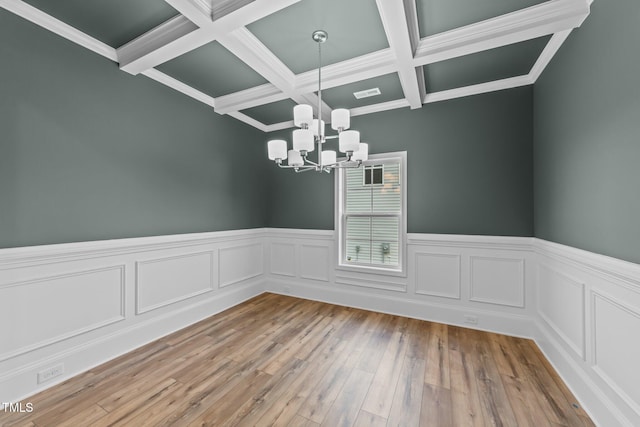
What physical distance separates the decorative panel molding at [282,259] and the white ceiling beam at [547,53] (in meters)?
3.60

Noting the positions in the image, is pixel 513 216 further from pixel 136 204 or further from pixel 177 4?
pixel 136 204

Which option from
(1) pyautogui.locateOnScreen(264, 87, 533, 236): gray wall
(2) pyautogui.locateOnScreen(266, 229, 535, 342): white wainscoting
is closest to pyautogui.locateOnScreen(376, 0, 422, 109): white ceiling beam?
(1) pyautogui.locateOnScreen(264, 87, 533, 236): gray wall

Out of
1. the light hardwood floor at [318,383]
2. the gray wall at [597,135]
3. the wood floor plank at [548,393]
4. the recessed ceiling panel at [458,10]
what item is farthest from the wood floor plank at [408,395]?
the recessed ceiling panel at [458,10]

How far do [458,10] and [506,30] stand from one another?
0.43 meters

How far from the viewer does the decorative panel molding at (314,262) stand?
153 inches

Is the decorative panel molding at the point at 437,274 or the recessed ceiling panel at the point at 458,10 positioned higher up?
the recessed ceiling panel at the point at 458,10

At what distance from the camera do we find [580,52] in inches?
74.0

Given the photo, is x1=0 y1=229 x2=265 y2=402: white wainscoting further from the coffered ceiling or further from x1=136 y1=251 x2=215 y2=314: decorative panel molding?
the coffered ceiling

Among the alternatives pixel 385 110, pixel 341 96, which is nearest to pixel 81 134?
pixel 341 96

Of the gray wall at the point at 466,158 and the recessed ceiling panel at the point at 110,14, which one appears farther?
the gray wall at the point at 466,158

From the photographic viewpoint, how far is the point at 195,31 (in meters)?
1.98

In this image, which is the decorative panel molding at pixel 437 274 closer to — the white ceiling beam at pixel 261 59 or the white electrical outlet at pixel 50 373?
the white ceiling beam at pixel 261 59

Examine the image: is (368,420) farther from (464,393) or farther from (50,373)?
(50,373)

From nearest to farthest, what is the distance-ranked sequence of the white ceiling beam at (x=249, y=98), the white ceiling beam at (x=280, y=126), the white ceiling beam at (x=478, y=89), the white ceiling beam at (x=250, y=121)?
the white ceiling beam at (x=478, y=89) → the white ceiling beam at (x=249, y=98) → the white ceiling beam at (x=250, y=121) → the white ceiling beam at (x=280, y=126)
